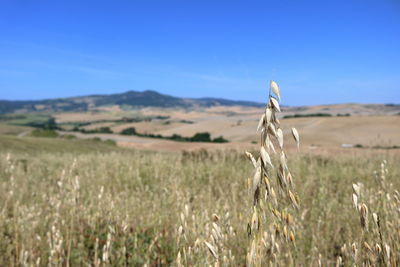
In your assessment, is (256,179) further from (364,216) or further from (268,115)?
(364,216)

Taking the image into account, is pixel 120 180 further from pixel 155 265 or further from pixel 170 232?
pixel 155 265

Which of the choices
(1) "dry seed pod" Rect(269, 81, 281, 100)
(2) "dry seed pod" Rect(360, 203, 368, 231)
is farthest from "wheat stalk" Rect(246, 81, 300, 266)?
(2) "dry seed pod" Rect(360, 203, 368, 231)

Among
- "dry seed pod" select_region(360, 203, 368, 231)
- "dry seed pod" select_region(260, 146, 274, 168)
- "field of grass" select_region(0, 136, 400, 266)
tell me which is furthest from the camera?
"field of grass" select_region(0, 136, 400, 266)

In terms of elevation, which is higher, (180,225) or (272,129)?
(272,129)

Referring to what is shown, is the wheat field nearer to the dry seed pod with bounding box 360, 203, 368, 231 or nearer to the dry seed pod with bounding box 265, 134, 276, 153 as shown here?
the dry seed pod with bounding box 360, 203, 368, 231

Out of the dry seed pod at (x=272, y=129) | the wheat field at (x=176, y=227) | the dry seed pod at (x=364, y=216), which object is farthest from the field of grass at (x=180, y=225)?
the dry seed pod at (x=272, y=129)

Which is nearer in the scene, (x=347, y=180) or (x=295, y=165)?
(x=347, y=180)

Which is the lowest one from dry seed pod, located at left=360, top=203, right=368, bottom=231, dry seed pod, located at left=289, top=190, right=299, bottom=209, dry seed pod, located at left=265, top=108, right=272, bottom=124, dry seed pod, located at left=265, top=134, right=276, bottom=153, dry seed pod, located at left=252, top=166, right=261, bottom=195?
dry seed pod, located at left=360, top=203, right=368, bottom=231

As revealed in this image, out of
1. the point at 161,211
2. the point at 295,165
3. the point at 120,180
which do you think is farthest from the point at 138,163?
the point at 161,211

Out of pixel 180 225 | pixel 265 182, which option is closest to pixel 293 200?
pixel 265 182

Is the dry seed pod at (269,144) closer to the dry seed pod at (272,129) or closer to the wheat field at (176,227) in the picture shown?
the dry seed pod at (272,129)

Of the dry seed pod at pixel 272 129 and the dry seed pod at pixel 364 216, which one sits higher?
the dry seed pod at pixel 272 129

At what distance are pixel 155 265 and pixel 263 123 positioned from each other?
2.63 meters

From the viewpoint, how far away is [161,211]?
413cm
